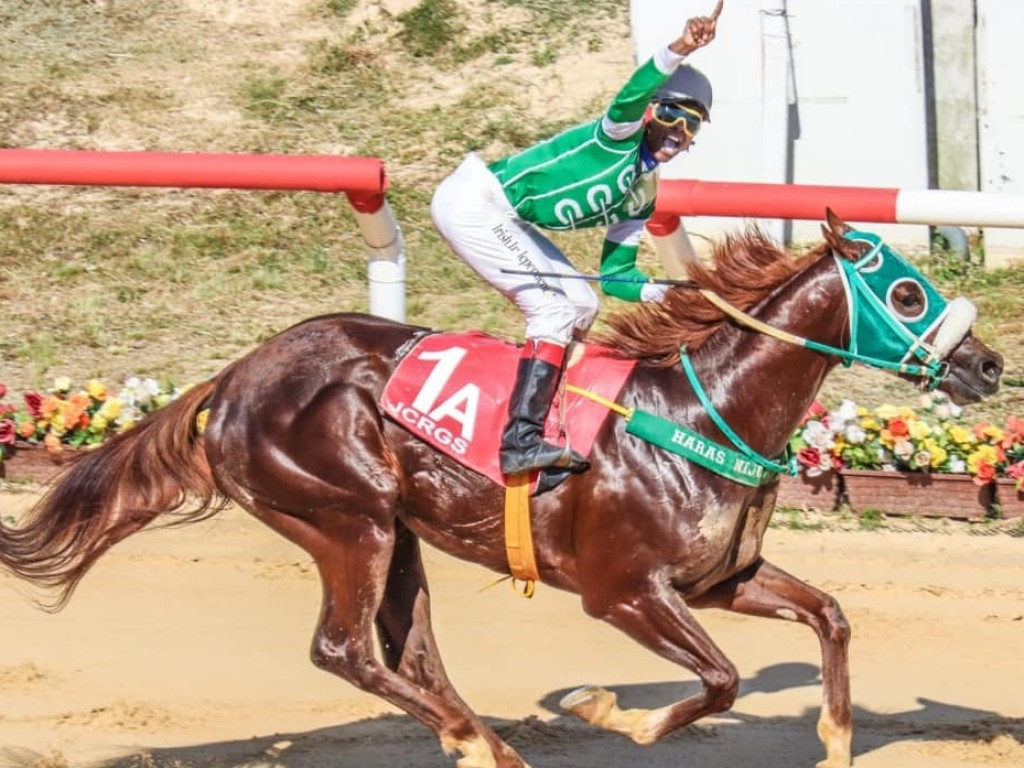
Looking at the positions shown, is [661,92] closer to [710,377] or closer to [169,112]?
[710,377]

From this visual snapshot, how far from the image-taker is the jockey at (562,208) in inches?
200

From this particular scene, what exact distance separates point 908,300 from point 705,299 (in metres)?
0.57

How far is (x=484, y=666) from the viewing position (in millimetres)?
6492

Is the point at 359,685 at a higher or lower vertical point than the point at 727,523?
lower

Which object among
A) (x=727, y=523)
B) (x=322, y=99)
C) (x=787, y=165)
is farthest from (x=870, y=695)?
(x=322, y=99)

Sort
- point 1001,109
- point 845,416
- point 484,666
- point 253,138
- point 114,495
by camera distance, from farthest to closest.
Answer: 1. point 253,138
2. point 1001,109
3. point 845,416
4. point 484,666
5. point 114,495

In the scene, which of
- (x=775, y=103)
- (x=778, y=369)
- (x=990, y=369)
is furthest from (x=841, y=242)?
(x=775, y=103)

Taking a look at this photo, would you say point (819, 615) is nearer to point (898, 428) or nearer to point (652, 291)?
point (652, 291)

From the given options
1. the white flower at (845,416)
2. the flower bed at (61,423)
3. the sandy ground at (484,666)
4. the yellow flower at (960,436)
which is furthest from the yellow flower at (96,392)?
the yellow flower at (960,436)

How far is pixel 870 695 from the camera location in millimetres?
6242

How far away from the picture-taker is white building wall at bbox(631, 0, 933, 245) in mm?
9891

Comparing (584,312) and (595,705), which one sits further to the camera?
(584,312)

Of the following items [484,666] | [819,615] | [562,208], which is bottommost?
[484,666]

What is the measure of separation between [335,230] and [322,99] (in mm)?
1663
